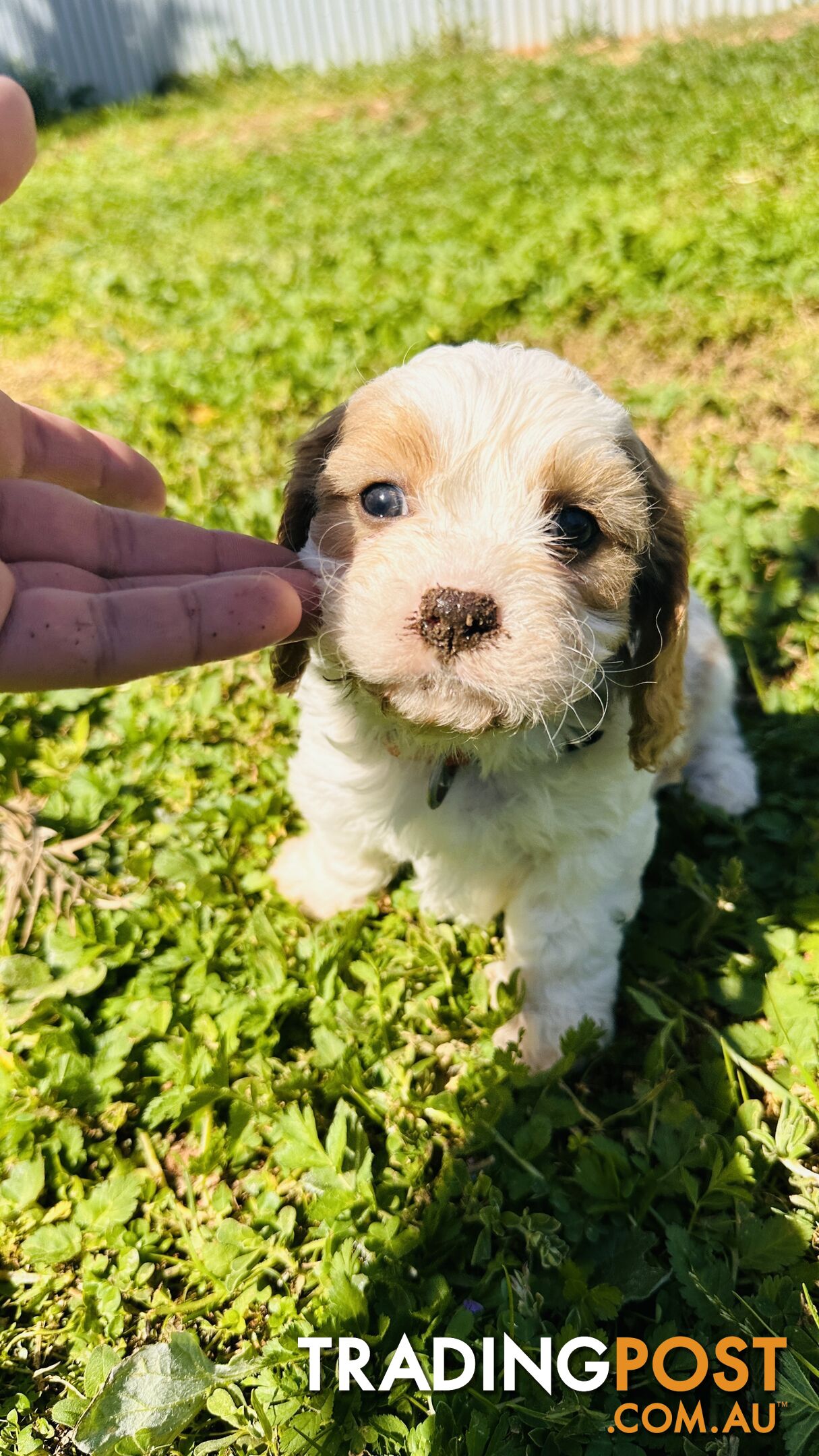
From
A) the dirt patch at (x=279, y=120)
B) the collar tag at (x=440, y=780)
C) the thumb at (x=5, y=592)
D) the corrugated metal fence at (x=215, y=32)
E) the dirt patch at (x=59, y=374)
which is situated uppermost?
the corrugated metal fence at (x=215, y=32)

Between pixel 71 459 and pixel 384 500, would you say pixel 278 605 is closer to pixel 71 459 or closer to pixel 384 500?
pixel 384 500

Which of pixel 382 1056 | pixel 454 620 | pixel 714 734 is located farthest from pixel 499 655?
pixel 714 734

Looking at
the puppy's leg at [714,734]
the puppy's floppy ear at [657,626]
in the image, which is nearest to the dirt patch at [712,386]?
the puppy's leg at [714,734]

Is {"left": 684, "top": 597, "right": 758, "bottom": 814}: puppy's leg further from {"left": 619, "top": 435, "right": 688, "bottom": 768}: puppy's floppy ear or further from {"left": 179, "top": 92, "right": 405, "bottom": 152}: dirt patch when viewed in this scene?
{"left": 179, "top": 92, "right": 405, "bottom": 152}: dirt patch

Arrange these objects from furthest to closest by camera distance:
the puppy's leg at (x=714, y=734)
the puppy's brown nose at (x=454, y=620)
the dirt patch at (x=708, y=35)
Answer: the dirt patch at (x=708, y=35), the puppy's leg at (x=714, y=734), the puppy's brown nose at (x=454, y=620)

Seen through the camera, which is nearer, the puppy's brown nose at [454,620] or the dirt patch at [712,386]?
the puppy's brown nose at [454,620]

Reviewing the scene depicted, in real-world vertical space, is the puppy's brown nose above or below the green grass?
above

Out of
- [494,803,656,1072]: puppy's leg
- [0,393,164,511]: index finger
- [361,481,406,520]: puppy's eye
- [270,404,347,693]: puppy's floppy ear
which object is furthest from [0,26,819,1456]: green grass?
[361,481,406,520]: puppy's eye

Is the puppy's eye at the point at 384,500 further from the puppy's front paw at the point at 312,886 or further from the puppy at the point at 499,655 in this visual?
the puppy's front paw at the point at 312,886
